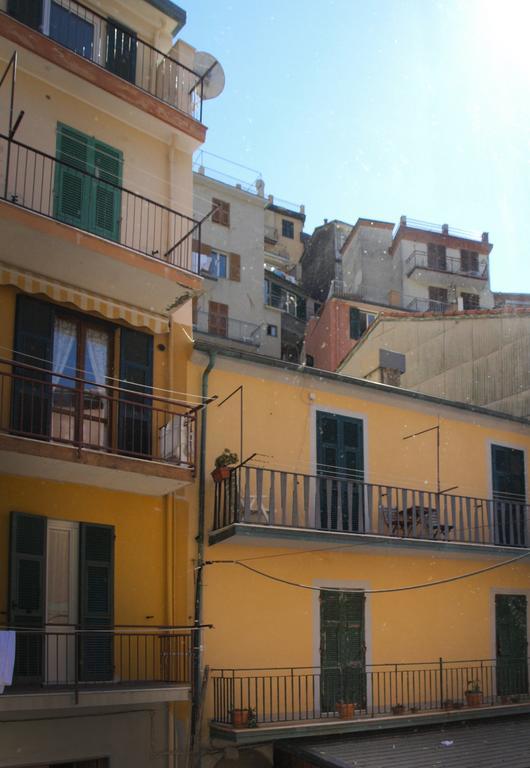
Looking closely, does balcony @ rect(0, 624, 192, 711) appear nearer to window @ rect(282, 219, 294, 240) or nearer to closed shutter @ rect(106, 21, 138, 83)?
closed shutter @ rect(106, 21, 138, 83)

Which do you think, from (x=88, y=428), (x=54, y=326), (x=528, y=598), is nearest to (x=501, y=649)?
(x=528, y=598)

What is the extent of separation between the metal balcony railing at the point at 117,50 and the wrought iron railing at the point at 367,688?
34.1 ft

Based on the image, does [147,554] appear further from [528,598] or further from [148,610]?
Answer: [528,598]

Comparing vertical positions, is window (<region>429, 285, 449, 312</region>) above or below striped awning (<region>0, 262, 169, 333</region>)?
above

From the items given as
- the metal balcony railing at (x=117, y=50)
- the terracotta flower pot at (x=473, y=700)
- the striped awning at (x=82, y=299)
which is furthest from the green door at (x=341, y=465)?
the metal balcony railing at (x=117, y=50)

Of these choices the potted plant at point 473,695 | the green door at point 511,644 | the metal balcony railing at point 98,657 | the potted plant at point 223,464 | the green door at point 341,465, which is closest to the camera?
the metal balcony railing at point 98,657

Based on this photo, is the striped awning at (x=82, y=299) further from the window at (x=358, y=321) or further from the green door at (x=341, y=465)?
the window at (x=358, y=321)

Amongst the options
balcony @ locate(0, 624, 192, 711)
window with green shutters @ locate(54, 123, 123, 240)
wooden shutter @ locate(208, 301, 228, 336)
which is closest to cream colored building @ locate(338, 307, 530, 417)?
window with green shutters @ locate(54, 123, 123, 240)

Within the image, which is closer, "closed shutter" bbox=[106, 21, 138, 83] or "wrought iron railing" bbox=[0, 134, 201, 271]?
"wrought iron railing" bbox=[0, 134, 201, 271]

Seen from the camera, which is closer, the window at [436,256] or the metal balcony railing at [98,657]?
the metal balcony railing at [98,657]

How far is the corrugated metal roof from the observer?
601 inches

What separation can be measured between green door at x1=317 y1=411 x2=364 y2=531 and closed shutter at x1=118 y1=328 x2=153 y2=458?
11.7ft

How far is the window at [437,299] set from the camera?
52.8m

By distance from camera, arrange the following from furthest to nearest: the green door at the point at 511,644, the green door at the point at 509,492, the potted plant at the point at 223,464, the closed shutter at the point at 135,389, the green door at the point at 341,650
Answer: the green door at the point at 509,492, the green door at the point at 511,644, the green door at the point at 341,650, the potted plant at the point at 223,464, the closed shutter at the point at 135,389
